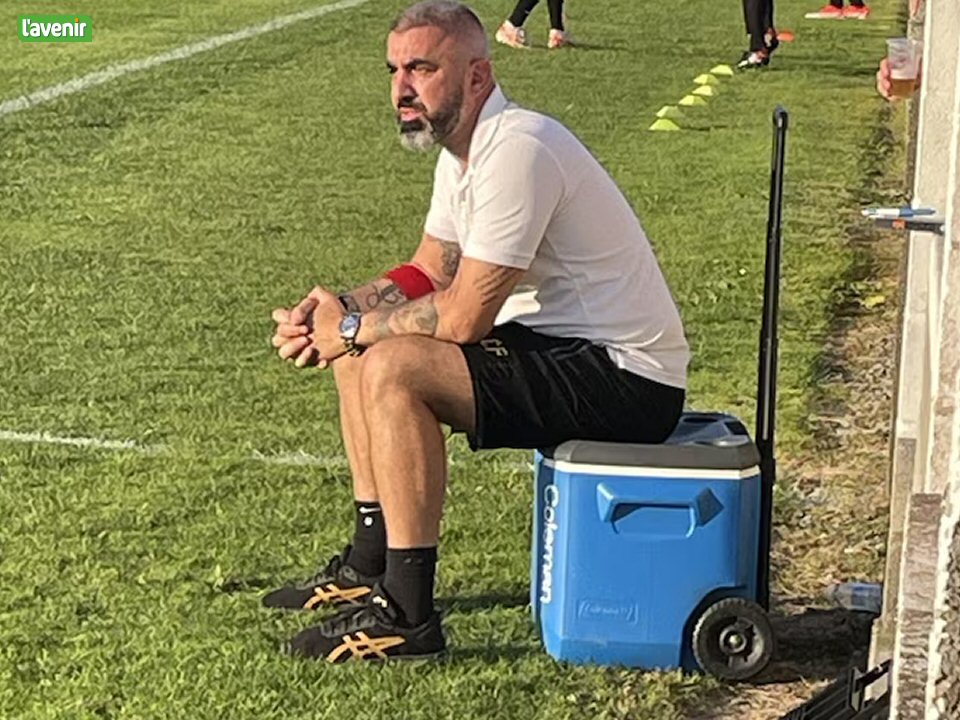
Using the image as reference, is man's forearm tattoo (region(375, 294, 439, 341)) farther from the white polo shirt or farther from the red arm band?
the red arm band

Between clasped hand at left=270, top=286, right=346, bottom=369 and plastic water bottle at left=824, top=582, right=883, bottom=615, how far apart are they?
4.33 feet

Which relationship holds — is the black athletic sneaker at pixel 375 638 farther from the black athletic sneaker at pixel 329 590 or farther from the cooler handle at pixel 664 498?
the cooler handle at pixel 664 498

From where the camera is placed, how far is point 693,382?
7.62m

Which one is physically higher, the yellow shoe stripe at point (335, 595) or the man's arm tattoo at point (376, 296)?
the man's arm tattoo at point (376, 296)

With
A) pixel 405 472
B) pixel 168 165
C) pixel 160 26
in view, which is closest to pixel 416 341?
pixel 405 472

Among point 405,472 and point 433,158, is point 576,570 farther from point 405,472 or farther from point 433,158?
point 433,158

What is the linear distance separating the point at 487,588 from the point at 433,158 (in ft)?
24.6

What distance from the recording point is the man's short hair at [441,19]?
4.96 meters

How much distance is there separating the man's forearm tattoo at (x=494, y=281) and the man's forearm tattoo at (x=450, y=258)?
0.64 m

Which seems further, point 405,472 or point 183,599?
point 183,599

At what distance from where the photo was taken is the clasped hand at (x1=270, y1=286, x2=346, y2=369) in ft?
16.7

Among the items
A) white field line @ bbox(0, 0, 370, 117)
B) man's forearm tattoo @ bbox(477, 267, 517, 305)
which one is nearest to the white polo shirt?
man's forearm tattoo @ bbox(477, 267, 517, 305)

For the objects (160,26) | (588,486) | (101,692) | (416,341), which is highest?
(160,26)

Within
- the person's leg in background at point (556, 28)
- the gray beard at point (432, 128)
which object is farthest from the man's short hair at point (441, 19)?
the person's leg in background at point (556, 28)
